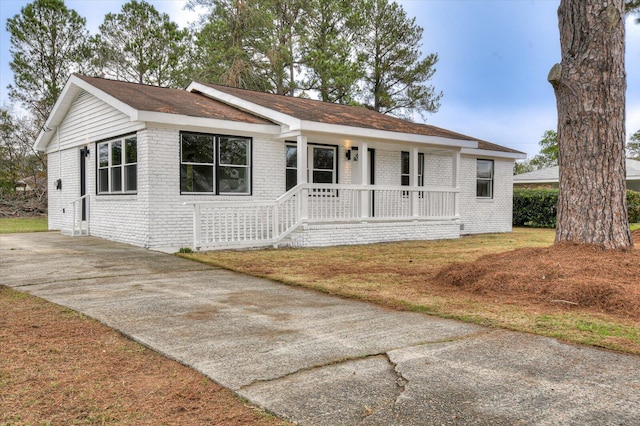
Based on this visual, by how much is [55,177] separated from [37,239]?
3890 mm

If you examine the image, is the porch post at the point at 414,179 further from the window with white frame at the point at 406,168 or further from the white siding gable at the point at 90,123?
the white siding gable at the point at 90,123

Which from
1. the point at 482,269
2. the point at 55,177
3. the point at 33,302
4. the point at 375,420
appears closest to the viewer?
the point at 375,420

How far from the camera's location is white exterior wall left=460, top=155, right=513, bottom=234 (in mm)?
17312

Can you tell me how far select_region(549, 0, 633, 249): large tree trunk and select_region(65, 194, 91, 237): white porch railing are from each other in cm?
1213

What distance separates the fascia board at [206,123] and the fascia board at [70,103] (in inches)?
12.9

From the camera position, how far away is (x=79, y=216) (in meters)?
14.6

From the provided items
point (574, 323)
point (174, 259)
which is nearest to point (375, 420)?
point (574, 323)

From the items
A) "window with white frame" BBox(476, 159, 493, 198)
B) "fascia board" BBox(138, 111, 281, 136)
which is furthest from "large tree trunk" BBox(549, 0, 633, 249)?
"window with white frame" BBox(476, 159, 493, 198)

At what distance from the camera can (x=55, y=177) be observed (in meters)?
16.5

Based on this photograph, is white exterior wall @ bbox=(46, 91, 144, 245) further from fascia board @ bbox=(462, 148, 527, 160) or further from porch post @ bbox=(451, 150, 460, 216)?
fascia board @ bbox=(462, 148, 527, 160)

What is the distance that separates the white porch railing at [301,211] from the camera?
1090 centimetres

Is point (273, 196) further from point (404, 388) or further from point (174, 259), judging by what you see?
point (404, 388)

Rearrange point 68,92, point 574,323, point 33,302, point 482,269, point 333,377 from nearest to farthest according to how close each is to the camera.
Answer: point 333,377 < point 574,323 < point 33,302 < point 482,269 < point 68,92

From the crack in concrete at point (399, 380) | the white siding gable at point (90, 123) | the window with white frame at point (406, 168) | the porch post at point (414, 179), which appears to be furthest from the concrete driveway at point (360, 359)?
the window with white frame at point (406, 168)
